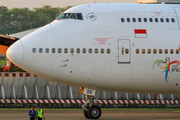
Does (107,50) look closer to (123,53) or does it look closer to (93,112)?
(123,53)

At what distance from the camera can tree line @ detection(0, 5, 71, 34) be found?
5156 inches

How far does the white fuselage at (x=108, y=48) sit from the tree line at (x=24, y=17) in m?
112

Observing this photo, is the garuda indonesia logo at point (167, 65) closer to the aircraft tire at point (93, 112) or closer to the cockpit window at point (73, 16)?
the aircraft tire at point (93, 112)

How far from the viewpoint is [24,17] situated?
140625 millimetres

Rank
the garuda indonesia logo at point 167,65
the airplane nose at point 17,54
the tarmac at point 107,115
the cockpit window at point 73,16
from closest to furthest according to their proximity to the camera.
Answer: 1. the airplane nose at point 17,54
2. the garuda indonesia logo at point 167,65
3. the cockpit window at point 73,16
4. the tarmac at point 107,115

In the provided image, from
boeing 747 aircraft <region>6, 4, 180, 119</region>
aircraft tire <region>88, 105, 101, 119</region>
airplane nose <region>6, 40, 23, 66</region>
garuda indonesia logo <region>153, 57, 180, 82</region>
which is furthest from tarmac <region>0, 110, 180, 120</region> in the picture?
airplane nose <region>6, 40, 23, 66</region>

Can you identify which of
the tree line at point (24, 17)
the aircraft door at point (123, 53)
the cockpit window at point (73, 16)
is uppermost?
the tree line at point (24, 17)

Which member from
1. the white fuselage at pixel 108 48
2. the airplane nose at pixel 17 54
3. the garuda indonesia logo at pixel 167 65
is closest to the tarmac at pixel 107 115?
the white fuselage at pixel 108 48

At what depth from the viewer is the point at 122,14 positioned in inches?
731

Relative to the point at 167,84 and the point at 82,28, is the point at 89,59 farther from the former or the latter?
the point at 167,84

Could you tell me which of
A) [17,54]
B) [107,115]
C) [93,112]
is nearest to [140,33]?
[93,112]

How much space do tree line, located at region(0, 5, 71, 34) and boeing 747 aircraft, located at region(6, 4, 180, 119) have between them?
368ft

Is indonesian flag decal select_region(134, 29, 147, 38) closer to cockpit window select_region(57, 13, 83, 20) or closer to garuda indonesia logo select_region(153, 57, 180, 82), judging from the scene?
garuda indonesia logo select_region(153, 57, 180, 82)

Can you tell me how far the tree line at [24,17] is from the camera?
13098cm
